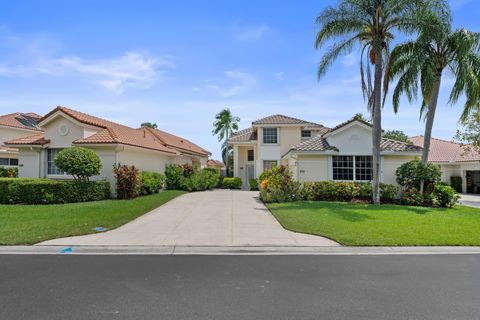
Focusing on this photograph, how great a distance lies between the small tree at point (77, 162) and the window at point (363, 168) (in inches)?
608

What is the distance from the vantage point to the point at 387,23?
1605 cm

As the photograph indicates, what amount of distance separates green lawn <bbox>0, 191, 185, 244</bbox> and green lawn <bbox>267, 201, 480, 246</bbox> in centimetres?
611

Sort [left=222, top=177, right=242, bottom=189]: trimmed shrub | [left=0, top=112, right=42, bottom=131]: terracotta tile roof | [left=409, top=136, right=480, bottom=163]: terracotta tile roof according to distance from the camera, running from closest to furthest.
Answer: [left=409, top=136, right=480, bottom=163]: terracotta tile roof, [left=0, top=112, right=42, bottom=131]: terracotta tile roof, [left=222, top=177, right=242, bottom=189]: trimmed shrub

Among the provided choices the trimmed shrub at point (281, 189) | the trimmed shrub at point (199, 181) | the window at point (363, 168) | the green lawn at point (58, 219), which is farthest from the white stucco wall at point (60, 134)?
the window at point (363, 168)

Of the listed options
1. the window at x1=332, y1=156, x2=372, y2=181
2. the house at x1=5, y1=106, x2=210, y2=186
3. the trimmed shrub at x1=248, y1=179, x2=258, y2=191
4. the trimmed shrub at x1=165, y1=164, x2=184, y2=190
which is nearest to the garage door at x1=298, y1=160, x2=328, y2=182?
the window at x1=332, y1=156, x2=372, y2=181

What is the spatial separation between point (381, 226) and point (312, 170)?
390 inches

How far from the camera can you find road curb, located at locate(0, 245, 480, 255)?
7.56 m

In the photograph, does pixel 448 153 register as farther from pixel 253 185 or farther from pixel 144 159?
pixel 144 159

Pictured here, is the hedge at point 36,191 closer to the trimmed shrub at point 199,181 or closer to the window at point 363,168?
the trimmed shrub at point 199,181

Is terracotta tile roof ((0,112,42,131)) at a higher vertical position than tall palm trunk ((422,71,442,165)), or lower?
higher

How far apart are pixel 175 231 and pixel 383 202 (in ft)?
41.5

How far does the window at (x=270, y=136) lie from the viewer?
28.4 metres

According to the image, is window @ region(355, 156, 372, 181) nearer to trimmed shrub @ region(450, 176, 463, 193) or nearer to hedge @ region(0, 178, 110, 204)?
hedge @ region(0, 178, 110, 204)

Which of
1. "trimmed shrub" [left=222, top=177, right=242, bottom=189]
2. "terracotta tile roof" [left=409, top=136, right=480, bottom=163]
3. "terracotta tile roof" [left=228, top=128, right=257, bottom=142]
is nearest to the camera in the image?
"terracotta tile roof" [left=409, top=136, right=480, bottom=163]
